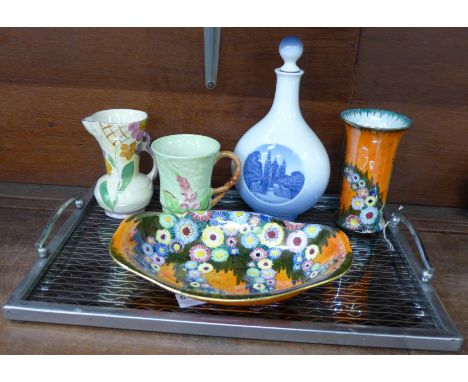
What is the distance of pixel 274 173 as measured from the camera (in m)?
0.63

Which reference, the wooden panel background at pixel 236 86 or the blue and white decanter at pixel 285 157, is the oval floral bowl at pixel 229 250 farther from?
the wooden panel background at pixel 236 86

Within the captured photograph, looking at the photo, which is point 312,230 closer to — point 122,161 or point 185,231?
point 185,231

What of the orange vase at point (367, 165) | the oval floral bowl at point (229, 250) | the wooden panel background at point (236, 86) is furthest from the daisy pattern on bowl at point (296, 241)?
the wooden panel background at point (236, 86)

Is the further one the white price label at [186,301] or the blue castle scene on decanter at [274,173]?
the blue castle scene on decanter at [274,173]

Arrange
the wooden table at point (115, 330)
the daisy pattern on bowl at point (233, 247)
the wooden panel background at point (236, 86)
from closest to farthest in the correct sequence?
the wooden table at point (115, 330) < the daisy pattern on bowl at point (233, 247) < the wooden panel background at point (236, 86)

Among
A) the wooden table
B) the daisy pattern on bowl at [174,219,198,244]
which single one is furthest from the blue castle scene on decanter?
the wooden table

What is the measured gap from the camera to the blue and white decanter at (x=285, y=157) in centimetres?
62

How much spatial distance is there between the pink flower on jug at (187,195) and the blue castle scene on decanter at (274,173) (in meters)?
0.08

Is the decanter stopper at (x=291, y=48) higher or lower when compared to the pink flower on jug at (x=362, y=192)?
higher

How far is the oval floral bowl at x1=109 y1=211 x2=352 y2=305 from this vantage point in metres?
0.56

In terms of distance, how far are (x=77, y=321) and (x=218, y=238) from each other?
0.21 metres

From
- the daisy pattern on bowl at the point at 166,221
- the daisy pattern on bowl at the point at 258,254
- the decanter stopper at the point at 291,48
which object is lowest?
the daisy pattern on bowl at the point at 258,254

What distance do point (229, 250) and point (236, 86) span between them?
270mm

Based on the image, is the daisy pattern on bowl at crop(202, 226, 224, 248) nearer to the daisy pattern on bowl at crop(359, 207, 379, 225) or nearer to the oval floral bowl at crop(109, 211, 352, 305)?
the oval floral bowl at crop(109, 211, 352, 305)
